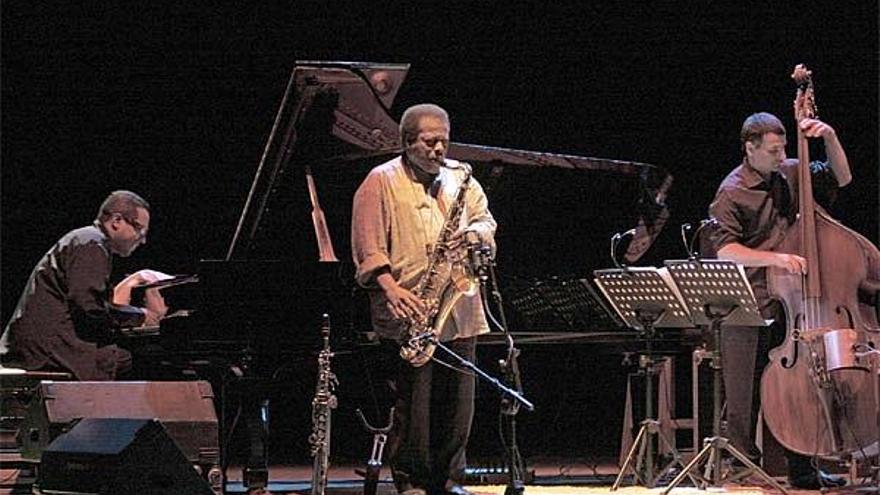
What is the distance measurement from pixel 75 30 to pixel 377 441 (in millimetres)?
3643

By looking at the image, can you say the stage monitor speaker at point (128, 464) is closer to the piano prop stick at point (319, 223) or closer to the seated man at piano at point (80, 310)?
the seated man at piano at point (80, 310)

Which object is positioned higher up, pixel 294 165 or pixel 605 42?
pixel 605 42

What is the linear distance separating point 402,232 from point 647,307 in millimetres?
1303

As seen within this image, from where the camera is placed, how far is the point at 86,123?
7.96 m

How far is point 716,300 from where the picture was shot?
550 centimetres

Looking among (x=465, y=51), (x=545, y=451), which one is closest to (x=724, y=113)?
(x=465, y=51)

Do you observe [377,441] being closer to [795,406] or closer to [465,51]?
[795,406]

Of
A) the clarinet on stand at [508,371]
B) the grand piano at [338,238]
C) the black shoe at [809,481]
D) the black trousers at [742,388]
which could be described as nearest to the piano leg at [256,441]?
the grand piano at [338,238]

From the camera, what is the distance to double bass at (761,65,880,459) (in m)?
5.71

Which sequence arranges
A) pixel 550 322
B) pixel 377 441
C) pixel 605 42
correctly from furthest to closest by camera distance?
1. pixel 605 42
2. pixel 550 322
3. pixel 377 441

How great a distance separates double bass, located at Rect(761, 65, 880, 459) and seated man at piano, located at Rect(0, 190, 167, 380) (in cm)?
302

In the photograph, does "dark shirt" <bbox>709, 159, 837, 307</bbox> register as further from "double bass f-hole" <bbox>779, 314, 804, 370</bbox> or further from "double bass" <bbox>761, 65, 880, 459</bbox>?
"double bass f-hole" <bbox>779, 314, 804, 370</bbox>

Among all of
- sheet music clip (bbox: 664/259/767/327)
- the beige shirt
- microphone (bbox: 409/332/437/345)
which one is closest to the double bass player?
sheet music clip (bbox: 664/259/767/327)

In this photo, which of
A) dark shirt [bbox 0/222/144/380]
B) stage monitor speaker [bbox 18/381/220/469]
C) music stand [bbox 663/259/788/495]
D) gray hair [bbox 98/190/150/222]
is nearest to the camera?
music stand [bbox 663/259/788/495]
